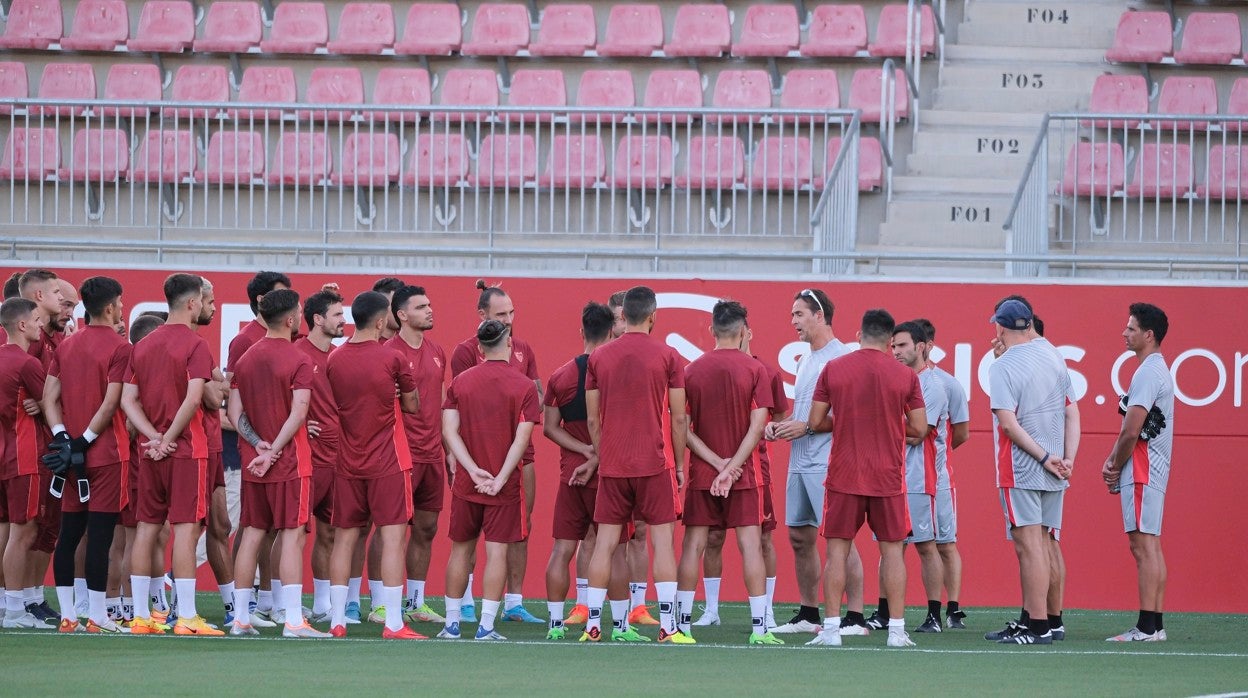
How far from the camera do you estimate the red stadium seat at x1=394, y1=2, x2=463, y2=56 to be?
1538cm

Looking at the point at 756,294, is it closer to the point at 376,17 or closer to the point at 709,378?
the point at 709,378

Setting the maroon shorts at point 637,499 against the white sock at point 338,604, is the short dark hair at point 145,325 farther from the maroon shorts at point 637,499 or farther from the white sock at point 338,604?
the maroon shorts at point 637,499

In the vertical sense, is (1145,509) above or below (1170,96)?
below

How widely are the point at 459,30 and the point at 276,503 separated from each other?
26.8 feet

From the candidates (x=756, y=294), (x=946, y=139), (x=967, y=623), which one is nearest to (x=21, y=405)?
(x=756, y=294)

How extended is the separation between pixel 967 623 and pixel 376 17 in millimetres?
8880

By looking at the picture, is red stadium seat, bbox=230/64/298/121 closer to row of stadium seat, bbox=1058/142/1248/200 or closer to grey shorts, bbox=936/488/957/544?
row of stadium seat, bbox=1058/142/1248/200

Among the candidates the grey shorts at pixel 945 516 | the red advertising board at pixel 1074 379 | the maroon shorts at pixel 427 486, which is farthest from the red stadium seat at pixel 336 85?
the grey shorts at pixel 945 516

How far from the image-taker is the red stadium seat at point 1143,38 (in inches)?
572

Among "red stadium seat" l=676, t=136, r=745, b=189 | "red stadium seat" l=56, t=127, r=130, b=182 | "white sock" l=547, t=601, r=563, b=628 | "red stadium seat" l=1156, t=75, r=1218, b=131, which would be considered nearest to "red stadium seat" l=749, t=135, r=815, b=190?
"red stadium seat" l=676, t=136, r=745, b=189

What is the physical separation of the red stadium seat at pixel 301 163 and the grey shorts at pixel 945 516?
17.7ft

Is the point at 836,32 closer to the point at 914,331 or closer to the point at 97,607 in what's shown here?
the point at 914,331

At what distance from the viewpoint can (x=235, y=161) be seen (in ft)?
40.9

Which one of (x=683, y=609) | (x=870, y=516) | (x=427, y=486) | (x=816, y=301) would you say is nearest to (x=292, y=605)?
(x=427, y=486)
